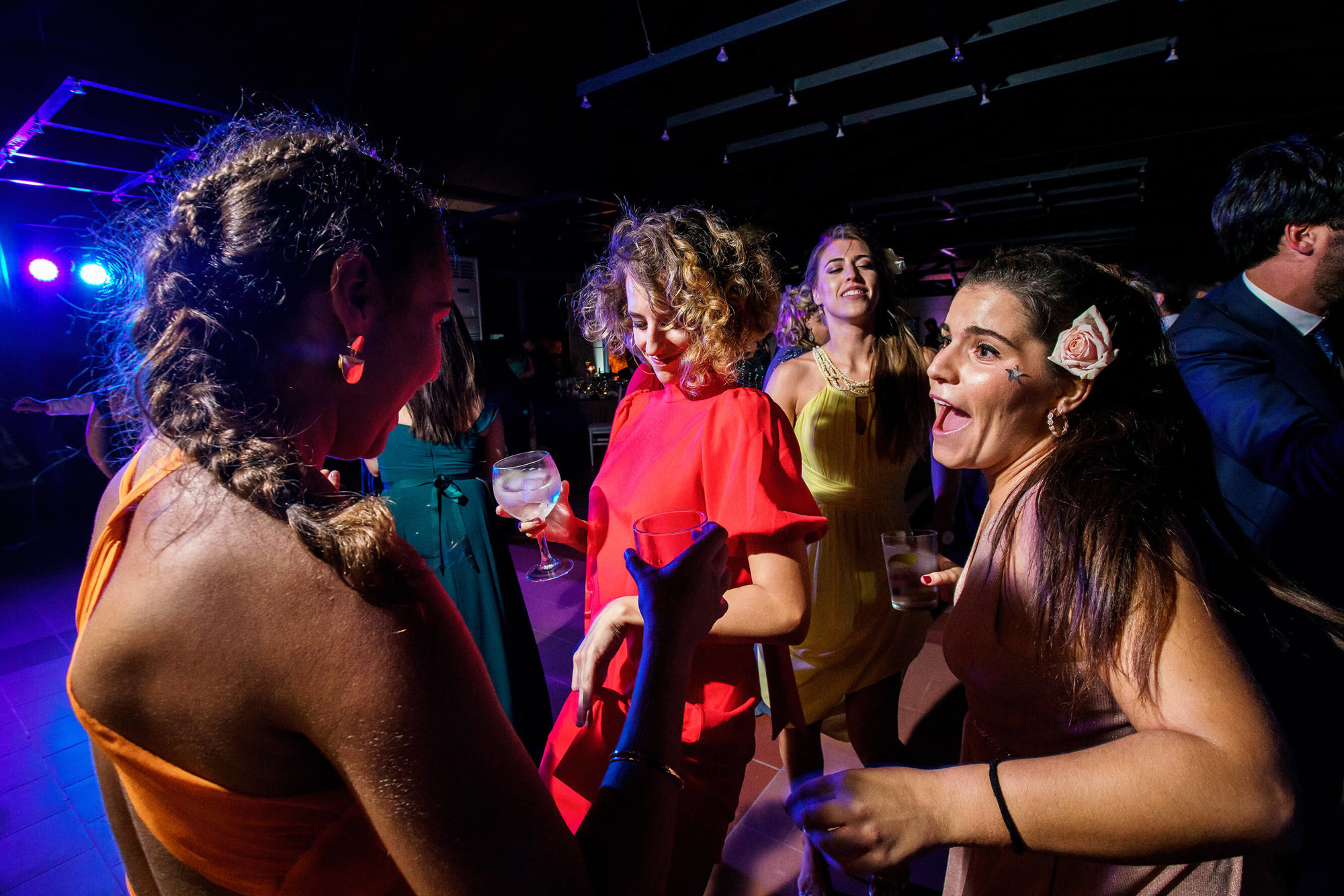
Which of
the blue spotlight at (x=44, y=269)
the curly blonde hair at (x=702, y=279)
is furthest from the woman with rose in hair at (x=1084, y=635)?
the blue spotlight at (x=44, y=269)

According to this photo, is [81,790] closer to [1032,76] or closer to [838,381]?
[838,381]

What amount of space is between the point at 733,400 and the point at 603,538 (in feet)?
1.69

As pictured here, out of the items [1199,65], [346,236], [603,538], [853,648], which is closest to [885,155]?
[1199,65]

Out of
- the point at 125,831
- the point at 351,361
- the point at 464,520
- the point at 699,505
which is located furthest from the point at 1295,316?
the point at 464,520

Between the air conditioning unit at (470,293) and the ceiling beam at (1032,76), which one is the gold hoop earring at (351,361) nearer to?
the ceiling beam at (1032,76)

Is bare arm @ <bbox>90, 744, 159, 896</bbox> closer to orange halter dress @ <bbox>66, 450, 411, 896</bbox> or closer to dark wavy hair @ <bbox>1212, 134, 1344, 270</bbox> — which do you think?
orange halter dress @ <bbox>66, 450, 411, 896</bbox>

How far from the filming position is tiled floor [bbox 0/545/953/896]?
2156 mm

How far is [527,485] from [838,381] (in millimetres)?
1500

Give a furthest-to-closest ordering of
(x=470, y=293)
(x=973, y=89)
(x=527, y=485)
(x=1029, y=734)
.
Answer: (x=470, y=293), (x=973, y=89), (x=527, y=485), (x=1029, y=734)

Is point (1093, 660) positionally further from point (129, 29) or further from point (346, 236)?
point (129, 29)

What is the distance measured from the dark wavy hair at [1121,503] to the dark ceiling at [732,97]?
4.19m

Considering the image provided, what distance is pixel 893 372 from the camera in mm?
2525

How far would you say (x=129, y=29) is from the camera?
5387 mm

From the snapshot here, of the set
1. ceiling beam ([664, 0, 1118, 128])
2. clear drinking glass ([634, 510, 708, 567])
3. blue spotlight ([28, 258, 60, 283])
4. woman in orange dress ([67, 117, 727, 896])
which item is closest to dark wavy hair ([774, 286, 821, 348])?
clear drinking glass ([634, 510, 708, 567])
